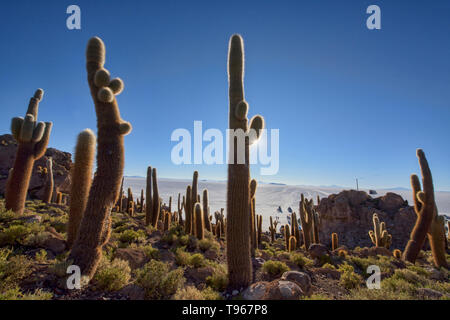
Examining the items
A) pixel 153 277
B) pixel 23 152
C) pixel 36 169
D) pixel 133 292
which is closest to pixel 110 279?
pixel 133 292

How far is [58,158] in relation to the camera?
27.4 m

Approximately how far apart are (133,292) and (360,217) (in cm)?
3386

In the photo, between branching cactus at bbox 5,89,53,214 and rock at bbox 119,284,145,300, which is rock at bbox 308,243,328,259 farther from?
branching cactus at bbox 5,89,53,214

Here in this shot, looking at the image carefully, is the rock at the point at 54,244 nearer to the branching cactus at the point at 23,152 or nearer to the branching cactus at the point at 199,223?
the branching cactus at the point at 23,152

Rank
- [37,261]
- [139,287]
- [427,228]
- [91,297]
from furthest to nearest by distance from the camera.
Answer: [427,228] → [37,261] → [139,287] → [91,297]

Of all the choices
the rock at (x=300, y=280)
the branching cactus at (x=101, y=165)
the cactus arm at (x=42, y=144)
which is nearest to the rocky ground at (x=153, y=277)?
the rock at (x=300, y=280)
